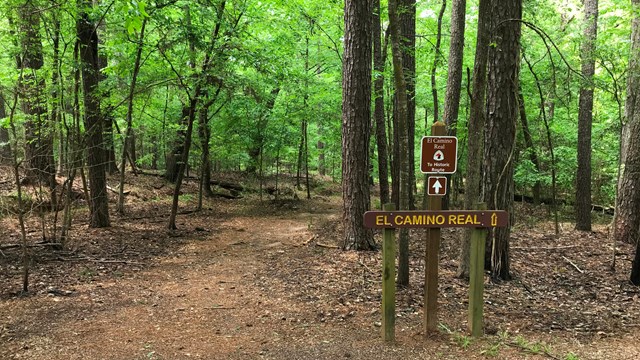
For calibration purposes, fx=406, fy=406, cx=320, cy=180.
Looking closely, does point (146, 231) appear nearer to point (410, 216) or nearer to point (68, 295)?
point (68, 295)

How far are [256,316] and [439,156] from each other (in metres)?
3.08

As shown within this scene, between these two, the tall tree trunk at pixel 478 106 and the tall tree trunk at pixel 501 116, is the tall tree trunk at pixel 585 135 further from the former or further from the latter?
the tall tree trunk at pixel 478 106

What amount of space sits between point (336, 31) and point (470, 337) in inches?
531

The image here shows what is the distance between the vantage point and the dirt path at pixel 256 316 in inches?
166

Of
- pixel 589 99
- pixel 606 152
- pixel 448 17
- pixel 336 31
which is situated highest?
pixel 448 17

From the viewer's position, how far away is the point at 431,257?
4371 mm

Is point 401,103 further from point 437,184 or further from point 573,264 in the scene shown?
point 573,264

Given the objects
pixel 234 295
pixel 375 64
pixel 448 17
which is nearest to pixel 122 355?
pixel 234 295

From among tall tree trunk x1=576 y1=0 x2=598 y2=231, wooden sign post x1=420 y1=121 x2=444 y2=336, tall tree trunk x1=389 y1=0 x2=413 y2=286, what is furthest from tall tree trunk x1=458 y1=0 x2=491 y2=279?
tall tree trunk x1=576 y1=0 x2=598 y2=231

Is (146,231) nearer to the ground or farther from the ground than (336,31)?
nearer to the ground

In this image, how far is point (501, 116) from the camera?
20.3 ft

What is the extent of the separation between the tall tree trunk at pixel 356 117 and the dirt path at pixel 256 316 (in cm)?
68

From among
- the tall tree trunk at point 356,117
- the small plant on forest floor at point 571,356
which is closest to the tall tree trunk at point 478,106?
the tall tree trunk at point 356,117

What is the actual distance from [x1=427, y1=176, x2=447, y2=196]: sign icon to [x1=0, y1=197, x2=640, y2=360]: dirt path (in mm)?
1597
